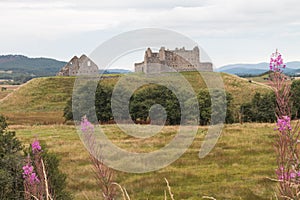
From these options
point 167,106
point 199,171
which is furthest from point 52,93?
point 199,171

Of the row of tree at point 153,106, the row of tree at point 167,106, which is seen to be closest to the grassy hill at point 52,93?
the row of tree at point 167,106

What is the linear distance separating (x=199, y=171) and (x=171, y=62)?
7834 cm

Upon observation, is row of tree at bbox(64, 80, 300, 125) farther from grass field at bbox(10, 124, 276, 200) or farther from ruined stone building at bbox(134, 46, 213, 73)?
ruined stone building at bbox(134, 46, 213, 73)

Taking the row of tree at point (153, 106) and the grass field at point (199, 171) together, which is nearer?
the grass field at point (199, 171)

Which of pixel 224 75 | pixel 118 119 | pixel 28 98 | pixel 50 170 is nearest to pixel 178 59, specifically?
pixel 224 75

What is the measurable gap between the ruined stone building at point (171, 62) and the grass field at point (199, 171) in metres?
63.4

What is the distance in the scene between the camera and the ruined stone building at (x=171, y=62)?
95.6m

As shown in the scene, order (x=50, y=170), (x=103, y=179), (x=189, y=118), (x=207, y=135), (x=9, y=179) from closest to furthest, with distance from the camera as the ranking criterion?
1. (x=103, y=179)
2. (x=9, y=179)
3. (x=50, y=170)
4. (x=207, y=135)
5. (x=189, y=118)

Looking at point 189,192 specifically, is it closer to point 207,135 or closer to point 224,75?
point 207,135

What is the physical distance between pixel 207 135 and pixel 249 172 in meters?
12.5

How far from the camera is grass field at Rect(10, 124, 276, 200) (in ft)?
60.1

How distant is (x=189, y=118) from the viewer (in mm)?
51438

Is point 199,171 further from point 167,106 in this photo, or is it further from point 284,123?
point 167,106

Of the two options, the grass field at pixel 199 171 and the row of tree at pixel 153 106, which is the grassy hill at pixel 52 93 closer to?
the row of tree at pixel 153 106
